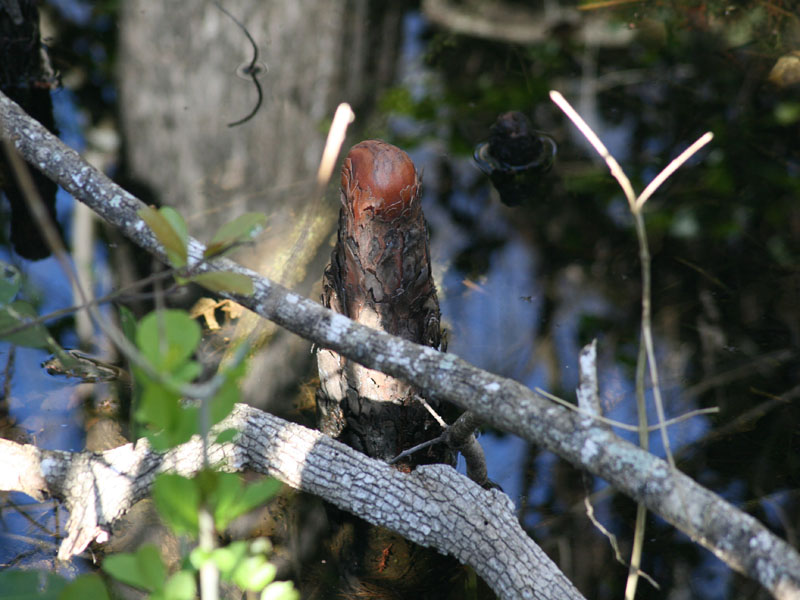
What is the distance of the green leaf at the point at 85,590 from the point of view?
2.86 ft

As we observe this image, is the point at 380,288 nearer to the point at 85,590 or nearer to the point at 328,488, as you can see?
the point at 328,488

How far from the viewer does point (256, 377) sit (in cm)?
297

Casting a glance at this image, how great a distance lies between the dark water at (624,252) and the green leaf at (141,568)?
3.81 feet

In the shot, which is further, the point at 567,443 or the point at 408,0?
the point at 408,0

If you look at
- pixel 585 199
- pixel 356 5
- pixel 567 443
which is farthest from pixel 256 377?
pixel 356 5

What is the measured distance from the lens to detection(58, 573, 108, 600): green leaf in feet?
2.86

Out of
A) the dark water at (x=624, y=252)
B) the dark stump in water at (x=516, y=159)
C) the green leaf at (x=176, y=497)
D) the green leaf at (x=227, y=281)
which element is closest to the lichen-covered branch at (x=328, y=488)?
the dark water at (x=624, y=252)

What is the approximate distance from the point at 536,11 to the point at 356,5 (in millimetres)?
1331

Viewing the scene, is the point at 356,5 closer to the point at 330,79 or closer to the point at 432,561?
the point at 330,79

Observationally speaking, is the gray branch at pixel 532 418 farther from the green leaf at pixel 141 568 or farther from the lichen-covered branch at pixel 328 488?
the lichen-covered branch at pixel 328 488

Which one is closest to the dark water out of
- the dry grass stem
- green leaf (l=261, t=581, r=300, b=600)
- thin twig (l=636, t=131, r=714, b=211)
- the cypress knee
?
the cypress knee

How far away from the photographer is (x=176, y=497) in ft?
2.82

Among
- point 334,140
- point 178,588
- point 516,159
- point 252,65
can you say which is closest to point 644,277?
point 334,140

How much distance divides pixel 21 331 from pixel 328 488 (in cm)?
133
